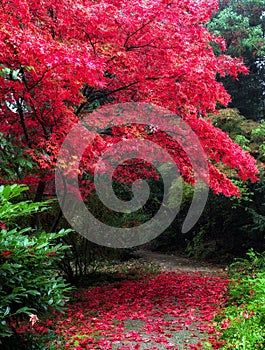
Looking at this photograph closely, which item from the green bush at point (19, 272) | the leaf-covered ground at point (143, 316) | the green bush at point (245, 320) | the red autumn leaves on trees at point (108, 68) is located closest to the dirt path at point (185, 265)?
the leaf-covered ground at point (143, 316)

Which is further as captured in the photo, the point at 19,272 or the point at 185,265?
the point at 185,265

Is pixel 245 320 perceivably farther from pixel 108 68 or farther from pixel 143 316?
pixel 108 68

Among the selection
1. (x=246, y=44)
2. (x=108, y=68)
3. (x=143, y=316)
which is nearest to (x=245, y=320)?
(x=143, y=316)

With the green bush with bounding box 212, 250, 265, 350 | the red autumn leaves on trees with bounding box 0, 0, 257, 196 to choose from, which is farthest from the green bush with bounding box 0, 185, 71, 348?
the red autumn leaves on trees with bounding box 0, 0, 257, 196

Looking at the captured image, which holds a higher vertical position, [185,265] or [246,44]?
[246,44]

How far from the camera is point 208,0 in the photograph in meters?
5.67

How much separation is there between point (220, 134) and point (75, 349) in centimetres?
388

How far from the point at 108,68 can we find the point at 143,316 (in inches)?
133

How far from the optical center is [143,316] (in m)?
4.88

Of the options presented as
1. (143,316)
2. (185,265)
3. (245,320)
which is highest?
(245,320)

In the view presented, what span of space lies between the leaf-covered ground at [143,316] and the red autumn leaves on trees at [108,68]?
194 cm

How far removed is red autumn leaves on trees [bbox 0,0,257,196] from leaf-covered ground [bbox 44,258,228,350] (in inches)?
76.5

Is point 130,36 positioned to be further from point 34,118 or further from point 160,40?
point 34,118

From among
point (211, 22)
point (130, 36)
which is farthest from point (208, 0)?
point (211, 22)
